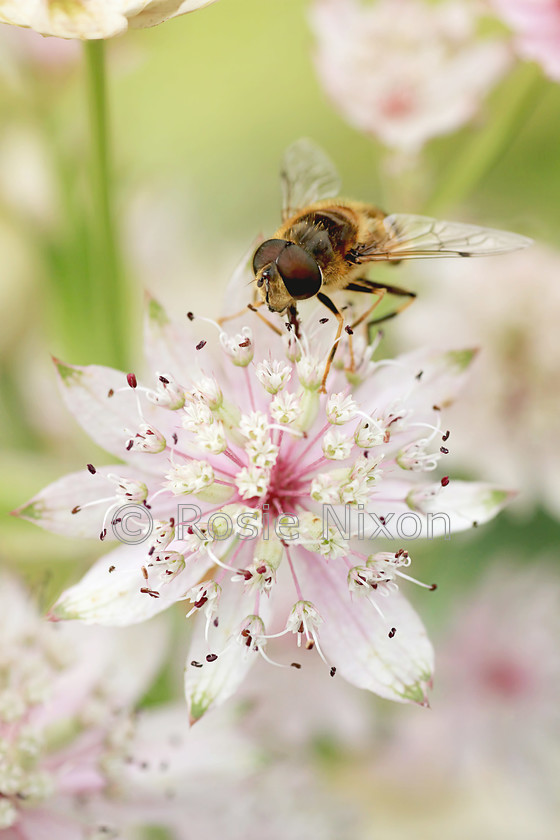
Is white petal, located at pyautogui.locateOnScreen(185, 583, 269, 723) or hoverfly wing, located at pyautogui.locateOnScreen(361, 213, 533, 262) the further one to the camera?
hoverfly wing, located at pyautogui.locateOnScreen(361, 213, 533, 262)

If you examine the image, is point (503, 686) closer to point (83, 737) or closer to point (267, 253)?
point (83, 737)

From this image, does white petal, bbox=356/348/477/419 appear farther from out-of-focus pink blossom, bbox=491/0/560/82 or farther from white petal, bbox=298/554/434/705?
out-of-focus pink blossom, bbox=491/0/560/82

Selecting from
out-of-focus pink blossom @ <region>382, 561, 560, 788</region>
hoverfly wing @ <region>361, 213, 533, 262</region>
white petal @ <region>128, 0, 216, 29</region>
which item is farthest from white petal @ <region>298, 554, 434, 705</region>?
out-of-focus pink blossom @ <region>382, 561, 560, 788</region>

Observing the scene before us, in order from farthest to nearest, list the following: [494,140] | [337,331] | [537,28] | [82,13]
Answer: [494,140]
[537,28]
[337,331]
[82,13]

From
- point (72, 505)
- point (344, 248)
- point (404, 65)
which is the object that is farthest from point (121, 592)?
point (404, 65)

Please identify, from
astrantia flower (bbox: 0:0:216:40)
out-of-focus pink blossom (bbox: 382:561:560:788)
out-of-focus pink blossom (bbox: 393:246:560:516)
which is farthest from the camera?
out-of-focus pink blossom (bbox: 382:561:560:788)

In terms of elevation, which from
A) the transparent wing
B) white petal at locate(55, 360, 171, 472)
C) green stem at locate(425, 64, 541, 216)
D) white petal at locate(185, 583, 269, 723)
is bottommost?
white petal at locate(185, 583, 269, 723)

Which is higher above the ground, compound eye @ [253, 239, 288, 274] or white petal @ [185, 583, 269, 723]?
compound eye @ [253, 239, 288, 274]

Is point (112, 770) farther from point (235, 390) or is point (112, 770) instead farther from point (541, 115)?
point (541, 115)
